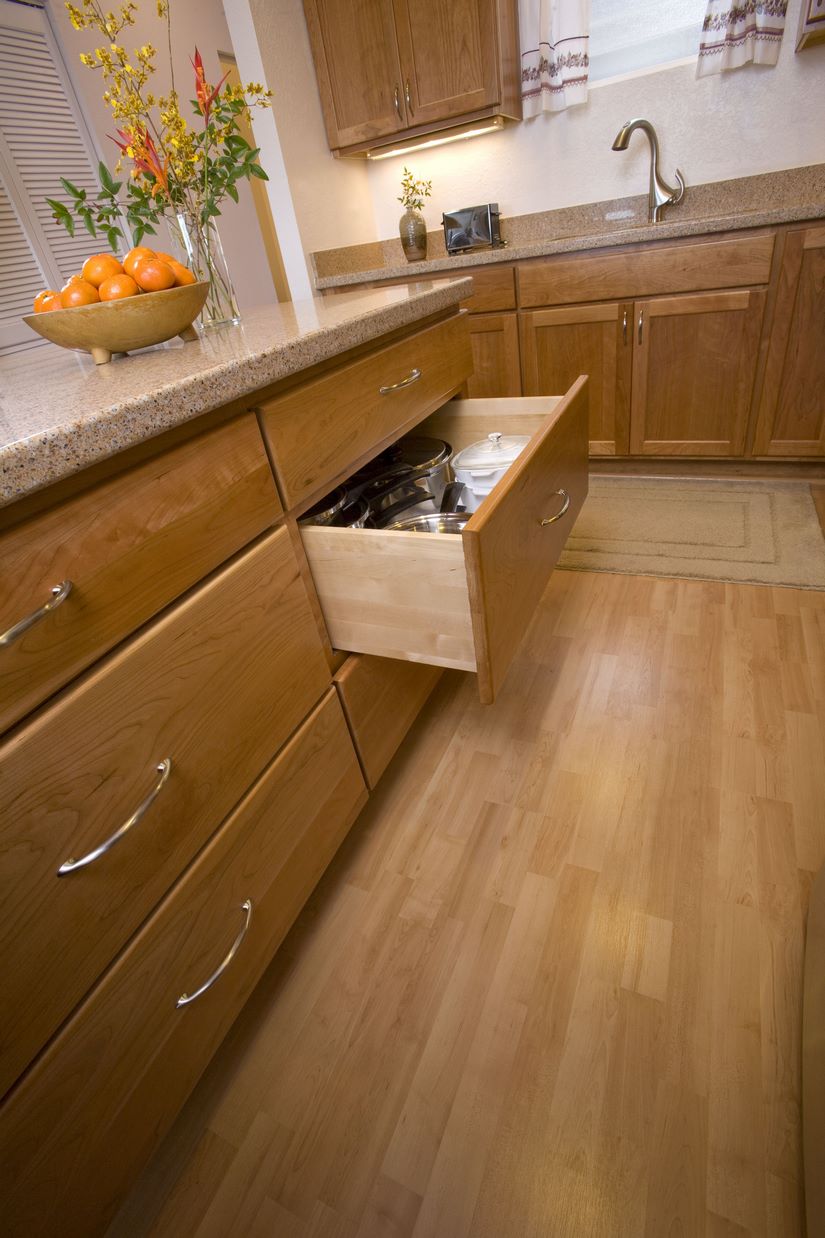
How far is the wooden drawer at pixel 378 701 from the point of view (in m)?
0.90

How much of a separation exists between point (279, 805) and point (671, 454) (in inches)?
75.7

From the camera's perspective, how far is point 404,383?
0.98 metres

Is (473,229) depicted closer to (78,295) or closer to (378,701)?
(78,295)

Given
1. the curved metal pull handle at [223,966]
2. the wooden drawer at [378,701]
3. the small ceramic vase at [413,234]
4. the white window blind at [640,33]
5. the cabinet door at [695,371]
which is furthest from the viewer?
the small ceramic vase at [413,234]

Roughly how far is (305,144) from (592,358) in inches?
56.5

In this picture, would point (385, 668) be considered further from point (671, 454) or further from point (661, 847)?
point (671, 454)

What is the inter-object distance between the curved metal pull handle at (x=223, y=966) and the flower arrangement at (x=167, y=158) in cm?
92

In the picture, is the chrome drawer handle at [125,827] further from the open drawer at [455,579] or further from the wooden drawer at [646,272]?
the wooden drawer at [646,272]

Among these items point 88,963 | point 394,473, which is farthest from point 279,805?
point 394,473

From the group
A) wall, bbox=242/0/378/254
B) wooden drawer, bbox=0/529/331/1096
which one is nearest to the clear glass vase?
wooden drawer, bbox=0/529/331/1096

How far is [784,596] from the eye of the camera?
1466mm

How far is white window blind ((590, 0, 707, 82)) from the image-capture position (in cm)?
193

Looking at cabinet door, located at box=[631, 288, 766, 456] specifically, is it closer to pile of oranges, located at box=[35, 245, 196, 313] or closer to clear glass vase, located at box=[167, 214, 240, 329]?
clear glass vase, located at box=[167, 214, 240, 329]

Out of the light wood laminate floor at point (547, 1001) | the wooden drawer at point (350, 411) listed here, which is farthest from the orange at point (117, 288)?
the light wood laminate floor at point (547, 1001)
